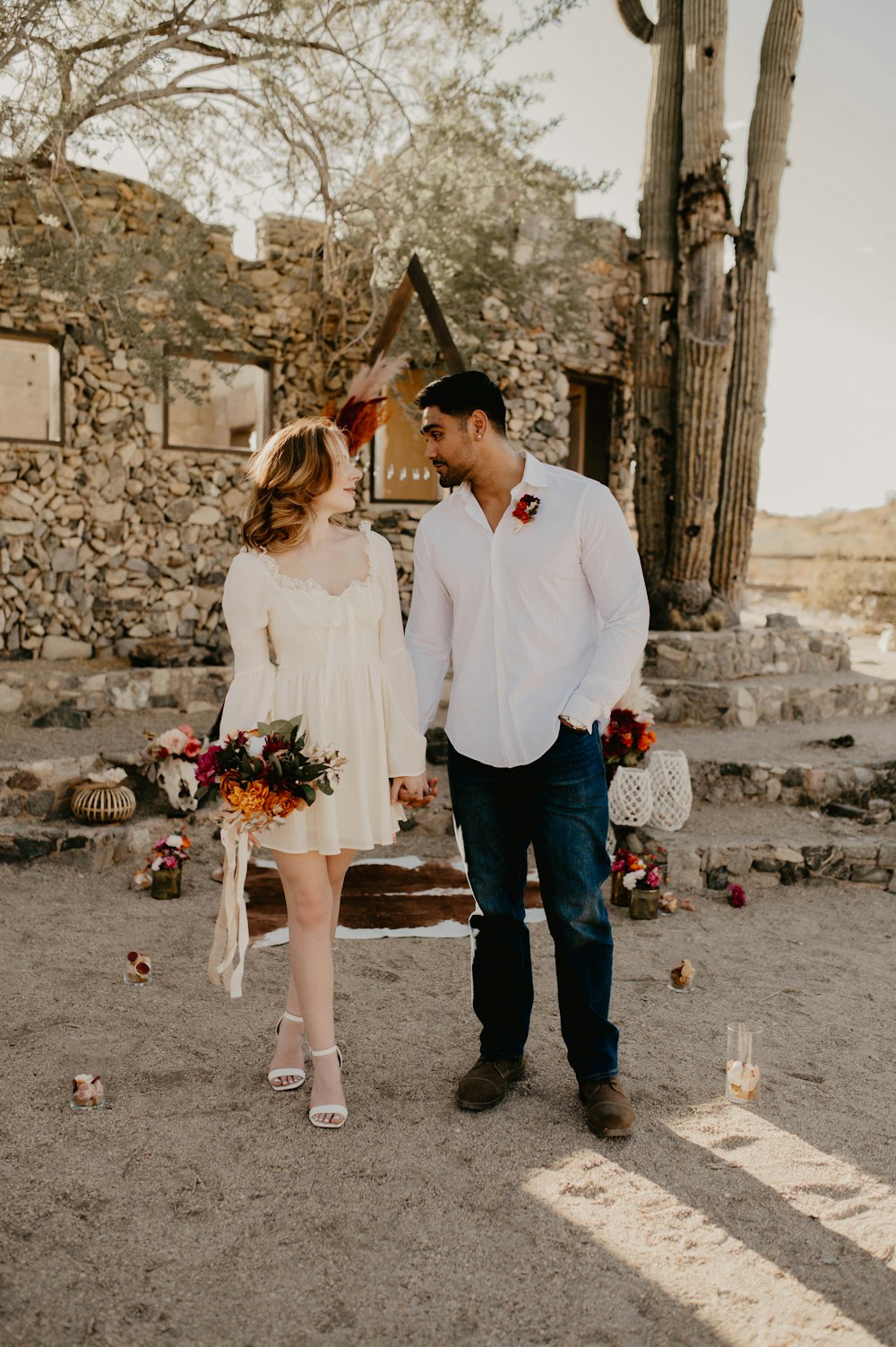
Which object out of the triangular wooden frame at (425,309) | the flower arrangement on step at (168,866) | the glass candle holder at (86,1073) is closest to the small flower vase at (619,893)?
the flower arrangement on step at (168,866)

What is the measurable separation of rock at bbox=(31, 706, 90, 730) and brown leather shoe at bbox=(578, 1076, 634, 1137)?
17.5 feet

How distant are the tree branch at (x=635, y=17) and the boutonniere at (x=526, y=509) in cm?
960

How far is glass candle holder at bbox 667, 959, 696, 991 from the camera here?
14.0ft

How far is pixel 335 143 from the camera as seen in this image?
7.93 meters

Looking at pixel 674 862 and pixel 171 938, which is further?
pixel 674 862

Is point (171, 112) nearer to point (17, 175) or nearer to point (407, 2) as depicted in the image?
point (17, 175)

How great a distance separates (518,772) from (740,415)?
322 inches

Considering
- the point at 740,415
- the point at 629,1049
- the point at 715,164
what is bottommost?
the point at 629,1049

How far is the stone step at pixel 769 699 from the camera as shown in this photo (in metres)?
8.80

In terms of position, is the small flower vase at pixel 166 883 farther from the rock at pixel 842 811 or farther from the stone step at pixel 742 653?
the stone step at pixel 742 653

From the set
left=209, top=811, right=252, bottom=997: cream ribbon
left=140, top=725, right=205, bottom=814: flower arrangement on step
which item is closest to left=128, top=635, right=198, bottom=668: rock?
left=140, top=725, right=205, bottom=814: flower arrangement on step

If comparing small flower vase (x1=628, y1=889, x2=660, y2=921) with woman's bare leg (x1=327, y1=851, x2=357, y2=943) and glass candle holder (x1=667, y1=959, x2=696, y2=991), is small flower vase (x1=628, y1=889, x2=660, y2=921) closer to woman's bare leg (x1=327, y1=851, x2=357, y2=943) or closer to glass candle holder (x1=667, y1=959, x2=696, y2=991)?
glass candle holder (x1=667, y1=959, x2=696, y2=991)

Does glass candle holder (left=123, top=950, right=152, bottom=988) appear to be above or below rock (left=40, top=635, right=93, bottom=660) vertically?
below

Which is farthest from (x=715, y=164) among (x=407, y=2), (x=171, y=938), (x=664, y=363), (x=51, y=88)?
(x=171, y=938)
